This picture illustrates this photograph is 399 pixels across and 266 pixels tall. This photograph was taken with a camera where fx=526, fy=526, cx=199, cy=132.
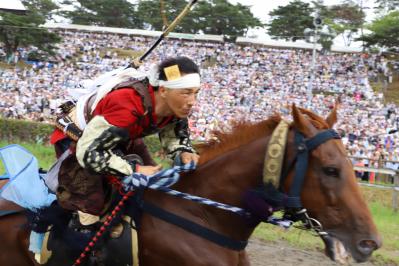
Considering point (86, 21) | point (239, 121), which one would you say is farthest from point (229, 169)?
point (86, 21)

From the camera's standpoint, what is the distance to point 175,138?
3.76 meters

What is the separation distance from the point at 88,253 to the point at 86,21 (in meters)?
55.3

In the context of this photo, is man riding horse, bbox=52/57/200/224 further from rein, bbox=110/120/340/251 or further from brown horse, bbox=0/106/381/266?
brown horse, bbox=0/106/381/266

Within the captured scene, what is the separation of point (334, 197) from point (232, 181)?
628mm

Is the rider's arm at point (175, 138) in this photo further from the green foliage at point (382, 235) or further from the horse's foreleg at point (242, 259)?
the green foliage at point (382, 235)

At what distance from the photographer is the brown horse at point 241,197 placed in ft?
8.84

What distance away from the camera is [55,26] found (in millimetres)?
48500

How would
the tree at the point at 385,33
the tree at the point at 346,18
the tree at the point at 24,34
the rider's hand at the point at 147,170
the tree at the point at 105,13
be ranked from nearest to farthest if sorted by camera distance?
the rider's hand at the point at 147,170 < the tree at the point at 24,34 < the tree at the point at 385,33 < the tree at the point at 346,18 < the tree at the point at 105,13

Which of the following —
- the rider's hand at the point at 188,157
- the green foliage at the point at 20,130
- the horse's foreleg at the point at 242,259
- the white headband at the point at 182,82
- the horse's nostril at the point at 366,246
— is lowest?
the green foliage at the point at 20,130

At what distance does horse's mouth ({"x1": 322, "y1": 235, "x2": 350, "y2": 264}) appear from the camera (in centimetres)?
271

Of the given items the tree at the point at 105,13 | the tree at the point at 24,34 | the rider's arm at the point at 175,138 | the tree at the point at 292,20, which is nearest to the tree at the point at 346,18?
the tree at the point at 292,20

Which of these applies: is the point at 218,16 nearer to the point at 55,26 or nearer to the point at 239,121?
the point at 55,26

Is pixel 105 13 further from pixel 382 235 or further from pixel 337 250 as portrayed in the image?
pixel 337 250

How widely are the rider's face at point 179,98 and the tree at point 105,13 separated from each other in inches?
2115
